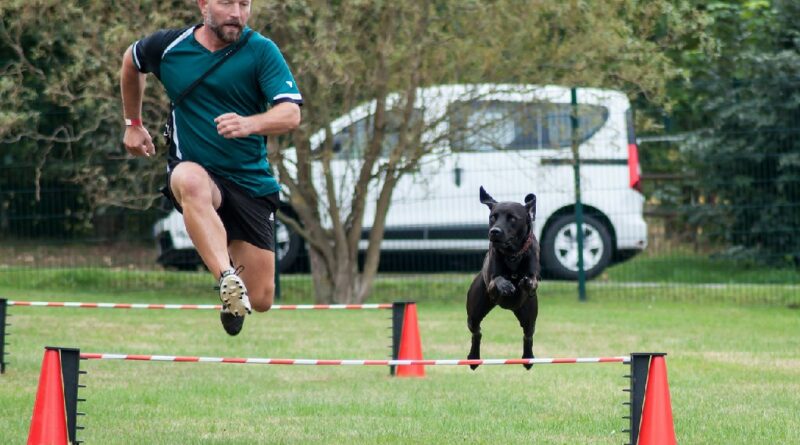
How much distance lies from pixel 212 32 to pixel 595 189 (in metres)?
11.1

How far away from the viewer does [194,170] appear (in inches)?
281

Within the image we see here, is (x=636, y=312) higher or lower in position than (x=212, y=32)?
lower

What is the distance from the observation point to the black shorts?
7.45 metres

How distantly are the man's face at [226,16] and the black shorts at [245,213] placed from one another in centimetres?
76

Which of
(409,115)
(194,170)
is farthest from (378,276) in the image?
(194,170)

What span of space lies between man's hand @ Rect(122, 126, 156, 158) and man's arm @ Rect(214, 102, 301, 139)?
758mm

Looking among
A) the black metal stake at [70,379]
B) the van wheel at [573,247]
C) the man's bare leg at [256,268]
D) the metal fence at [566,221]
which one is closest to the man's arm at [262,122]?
the man's bare leg at [256,268]

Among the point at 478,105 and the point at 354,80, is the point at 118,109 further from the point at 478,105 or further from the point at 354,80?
the point at 478,105

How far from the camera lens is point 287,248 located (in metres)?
18.8

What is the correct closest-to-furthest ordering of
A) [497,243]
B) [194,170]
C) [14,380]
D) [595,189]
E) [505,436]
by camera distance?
[497,243] → [194,170] → [505,436] → [14,380] → [595,189]

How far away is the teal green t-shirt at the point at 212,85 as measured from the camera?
7195mm

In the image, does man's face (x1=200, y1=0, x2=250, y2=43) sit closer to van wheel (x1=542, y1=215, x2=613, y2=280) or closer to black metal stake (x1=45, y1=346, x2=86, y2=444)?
black metal stake (x1=45, y1=346, x2=86, y2=444)

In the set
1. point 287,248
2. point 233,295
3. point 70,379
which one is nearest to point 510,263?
point 233,295

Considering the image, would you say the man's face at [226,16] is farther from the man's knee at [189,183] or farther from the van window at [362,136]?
the van window at [362,136]
